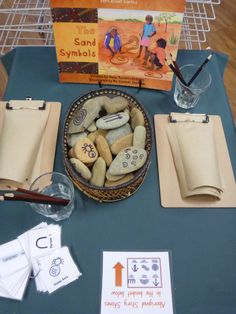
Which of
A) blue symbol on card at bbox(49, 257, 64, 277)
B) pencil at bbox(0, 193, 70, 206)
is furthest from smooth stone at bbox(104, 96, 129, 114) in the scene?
blue symbol on card at bbox(49, 257, 64, 277)

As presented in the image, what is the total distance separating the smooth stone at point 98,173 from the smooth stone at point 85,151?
0.6 inches

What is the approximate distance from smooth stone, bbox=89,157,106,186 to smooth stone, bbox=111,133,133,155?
38mm

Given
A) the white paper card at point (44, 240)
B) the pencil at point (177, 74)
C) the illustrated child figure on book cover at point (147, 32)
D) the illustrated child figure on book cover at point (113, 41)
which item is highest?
the illustrated child figure on book cover at point (113, 41)

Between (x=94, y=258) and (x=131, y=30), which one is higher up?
(x=131, y=30)

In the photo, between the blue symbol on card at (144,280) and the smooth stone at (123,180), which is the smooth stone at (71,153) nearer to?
the smooth stone at (123,180)

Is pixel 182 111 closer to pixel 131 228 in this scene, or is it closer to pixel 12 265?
pixel 131 228

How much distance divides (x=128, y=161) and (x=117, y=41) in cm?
31

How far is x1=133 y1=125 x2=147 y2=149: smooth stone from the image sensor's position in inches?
24.5

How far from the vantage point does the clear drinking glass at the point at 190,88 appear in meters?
0.75

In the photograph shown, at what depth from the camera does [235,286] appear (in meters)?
0.55

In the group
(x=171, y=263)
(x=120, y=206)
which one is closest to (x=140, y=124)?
(x=120, y=206)

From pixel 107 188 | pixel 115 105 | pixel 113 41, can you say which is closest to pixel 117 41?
pixel 113 41

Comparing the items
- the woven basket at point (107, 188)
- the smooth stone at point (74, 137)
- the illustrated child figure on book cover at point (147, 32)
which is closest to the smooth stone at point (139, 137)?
the woven basket at point (107, 188)

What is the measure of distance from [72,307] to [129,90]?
0.55 m
